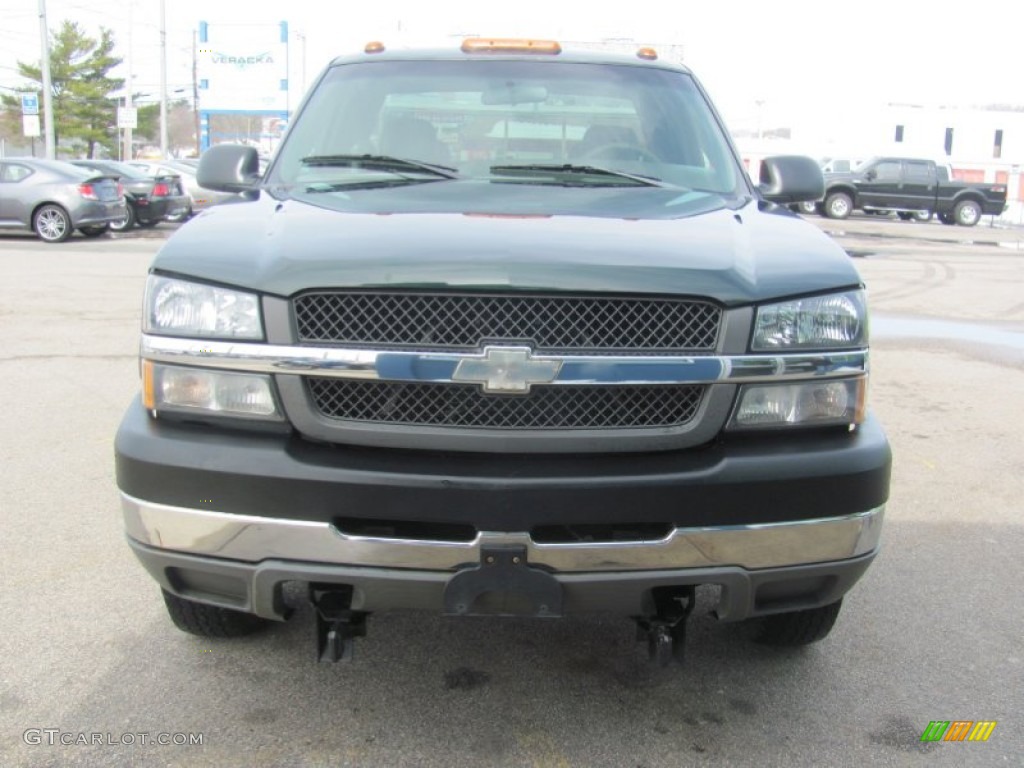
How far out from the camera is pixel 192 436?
2.44m

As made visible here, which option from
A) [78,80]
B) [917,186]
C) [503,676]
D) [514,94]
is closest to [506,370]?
[503,676]

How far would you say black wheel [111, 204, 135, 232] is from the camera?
757 inches

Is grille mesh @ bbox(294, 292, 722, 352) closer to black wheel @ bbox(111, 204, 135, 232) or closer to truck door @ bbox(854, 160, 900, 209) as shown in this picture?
black wheel @ bbox(111, 204, 135, 232)

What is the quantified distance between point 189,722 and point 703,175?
254 cm

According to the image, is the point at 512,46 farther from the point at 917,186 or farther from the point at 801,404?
the point at 917,186

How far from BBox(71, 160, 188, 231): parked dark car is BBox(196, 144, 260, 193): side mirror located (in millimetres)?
16579

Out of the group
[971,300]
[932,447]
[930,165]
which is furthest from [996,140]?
[932,447]

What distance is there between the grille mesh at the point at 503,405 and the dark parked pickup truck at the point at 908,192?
30556 millimetres

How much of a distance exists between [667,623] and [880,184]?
31.8 m

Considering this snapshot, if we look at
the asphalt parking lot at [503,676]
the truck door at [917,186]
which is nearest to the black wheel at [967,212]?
the truck door at [917,186]

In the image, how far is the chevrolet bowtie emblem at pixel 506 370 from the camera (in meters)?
2.33

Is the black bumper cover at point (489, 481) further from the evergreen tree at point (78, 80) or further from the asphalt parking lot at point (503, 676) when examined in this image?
the evergreen tree at point (78, 80)

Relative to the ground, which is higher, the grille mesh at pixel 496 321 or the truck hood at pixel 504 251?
the truck hood at pixel 504 251

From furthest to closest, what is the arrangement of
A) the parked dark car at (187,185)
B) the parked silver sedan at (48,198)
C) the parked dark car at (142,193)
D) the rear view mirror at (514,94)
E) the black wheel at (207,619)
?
the parked dark car at (187,185)
the parked dark car at (142,193)
the parked silver sedan at (48,198)
the rear view mirror at (514,94)
the black wheel at (207,619)
